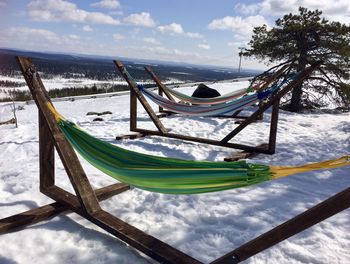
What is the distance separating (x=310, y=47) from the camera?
8844 mm

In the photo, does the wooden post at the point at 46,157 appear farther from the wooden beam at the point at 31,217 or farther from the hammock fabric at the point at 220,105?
the hammock fabric at the point at 220,105

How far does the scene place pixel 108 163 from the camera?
2.32 m

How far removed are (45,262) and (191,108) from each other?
11.6 feet

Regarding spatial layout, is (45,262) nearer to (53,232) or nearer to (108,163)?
(53,232)

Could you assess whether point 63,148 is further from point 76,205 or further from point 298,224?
point 298,224

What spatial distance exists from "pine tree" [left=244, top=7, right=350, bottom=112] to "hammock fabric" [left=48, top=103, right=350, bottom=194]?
7.34m

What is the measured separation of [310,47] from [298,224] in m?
8.64

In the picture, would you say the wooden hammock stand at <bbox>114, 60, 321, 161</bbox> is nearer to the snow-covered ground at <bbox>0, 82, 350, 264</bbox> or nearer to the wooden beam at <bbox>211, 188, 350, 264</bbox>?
the snow-covered ground at <bbox>0, 82, 350, 264</bbox>

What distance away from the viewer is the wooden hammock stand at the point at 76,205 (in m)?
1.63

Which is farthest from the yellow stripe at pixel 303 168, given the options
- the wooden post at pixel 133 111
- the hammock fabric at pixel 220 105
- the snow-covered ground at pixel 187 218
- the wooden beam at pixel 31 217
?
the wooden post at pixel 133 111

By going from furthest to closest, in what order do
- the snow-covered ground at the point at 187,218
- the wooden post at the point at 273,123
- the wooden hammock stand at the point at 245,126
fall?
1. the wooden post at the point at 273,123
2. the wooden hammock stand at the point at 245,126
3. the snow-covered ground at the point at 187,218

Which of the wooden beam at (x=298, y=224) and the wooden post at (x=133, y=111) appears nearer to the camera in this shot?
the wooden beam at (x=298, y=224)

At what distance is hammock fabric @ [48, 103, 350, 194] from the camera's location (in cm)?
172

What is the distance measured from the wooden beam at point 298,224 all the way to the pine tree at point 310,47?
25.3ft
